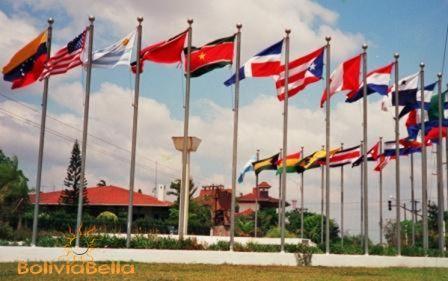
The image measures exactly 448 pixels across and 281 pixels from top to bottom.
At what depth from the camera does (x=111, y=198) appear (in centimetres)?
6088

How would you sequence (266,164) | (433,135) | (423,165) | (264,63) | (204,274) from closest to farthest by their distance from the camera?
(204,274), (264,63), (423,165), (433,135), (266,164)

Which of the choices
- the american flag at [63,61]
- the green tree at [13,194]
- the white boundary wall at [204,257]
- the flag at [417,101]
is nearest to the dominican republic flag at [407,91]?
the flag at [417,101]

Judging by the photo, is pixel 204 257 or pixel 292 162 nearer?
pixel 204 257

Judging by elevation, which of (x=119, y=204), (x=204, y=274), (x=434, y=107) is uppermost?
(x=434, y=107)

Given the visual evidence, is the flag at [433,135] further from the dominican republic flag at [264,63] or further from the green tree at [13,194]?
the green tree at [13,194]

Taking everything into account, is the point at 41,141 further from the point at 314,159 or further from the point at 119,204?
the point at 119,204

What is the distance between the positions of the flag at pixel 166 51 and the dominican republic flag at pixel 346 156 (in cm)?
1410

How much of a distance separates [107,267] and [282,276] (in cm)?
539

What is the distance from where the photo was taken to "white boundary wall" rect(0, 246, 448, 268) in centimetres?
1936

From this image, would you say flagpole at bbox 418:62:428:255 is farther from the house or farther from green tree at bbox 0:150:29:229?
the house

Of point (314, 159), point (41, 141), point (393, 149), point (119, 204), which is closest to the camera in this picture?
point (41, 141)

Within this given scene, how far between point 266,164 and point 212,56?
16.0 m

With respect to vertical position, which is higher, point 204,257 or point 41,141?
point 41,141

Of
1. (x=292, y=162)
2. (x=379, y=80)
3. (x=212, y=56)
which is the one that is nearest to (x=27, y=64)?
(x=212, y=56)
